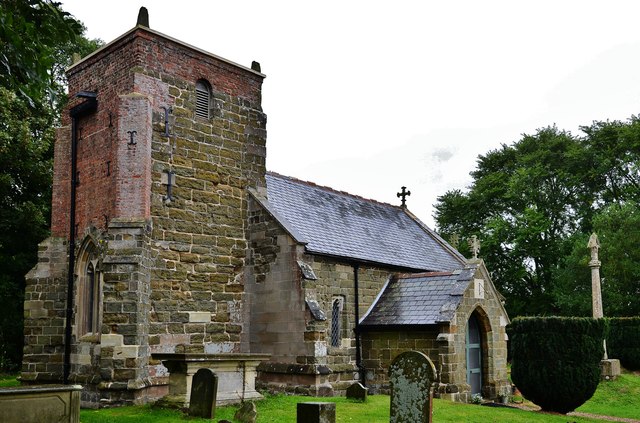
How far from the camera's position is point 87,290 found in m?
17.8

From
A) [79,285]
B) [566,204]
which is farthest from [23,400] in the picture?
[566,204]

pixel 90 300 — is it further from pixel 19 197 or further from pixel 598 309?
pixel 598 309

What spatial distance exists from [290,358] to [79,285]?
6.50m

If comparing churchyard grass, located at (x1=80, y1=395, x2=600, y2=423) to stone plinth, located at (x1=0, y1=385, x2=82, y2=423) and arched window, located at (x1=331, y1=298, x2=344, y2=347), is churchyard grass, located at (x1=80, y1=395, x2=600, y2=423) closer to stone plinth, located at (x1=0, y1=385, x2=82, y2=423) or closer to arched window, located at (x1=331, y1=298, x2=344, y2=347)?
stone plinth, located at (x1=0, y1=385, x2=82, y2=423)

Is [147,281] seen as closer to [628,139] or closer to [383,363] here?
[383,363]

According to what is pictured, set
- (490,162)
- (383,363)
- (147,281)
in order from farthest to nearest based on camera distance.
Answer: (490,162) < (383,363) < (147,281)

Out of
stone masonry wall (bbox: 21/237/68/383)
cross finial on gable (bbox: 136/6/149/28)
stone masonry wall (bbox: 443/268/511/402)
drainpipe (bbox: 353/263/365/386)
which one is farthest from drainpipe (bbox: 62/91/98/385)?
stone masonry wall (bbox: 443/268/511/402)

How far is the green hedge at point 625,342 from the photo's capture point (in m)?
29.7

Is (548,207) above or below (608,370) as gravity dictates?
above

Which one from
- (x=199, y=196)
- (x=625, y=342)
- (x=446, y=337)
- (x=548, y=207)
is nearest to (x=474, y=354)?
(x=446, y=337)

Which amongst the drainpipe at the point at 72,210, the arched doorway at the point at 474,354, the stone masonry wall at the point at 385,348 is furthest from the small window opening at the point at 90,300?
the arched doorway at the point at 474,354

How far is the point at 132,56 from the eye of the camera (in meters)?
17.0

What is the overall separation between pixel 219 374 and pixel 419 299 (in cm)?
896

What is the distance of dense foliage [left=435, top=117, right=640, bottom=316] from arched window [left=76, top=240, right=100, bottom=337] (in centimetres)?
3048
